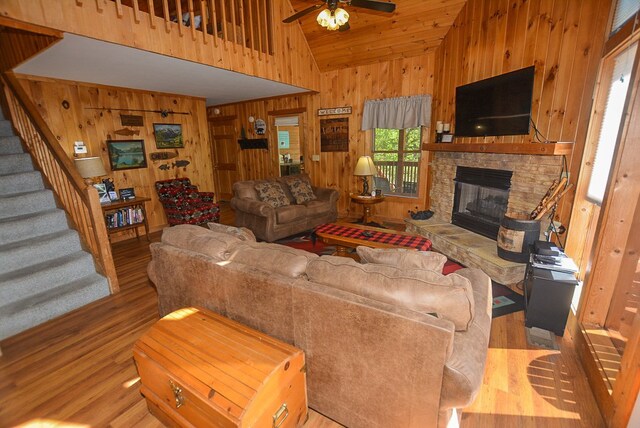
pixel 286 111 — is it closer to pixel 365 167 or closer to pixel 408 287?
pixel 365 167

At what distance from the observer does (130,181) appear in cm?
486

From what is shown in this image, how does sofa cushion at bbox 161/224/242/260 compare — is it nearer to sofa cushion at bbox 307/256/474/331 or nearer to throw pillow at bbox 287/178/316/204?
sofa cushion at bbox 307/256/474/331

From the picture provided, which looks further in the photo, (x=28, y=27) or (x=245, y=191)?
(x=245, y=191)

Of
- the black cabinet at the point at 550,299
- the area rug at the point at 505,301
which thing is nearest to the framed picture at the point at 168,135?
the area rug at the point at 505,301

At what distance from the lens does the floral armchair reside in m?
4.65

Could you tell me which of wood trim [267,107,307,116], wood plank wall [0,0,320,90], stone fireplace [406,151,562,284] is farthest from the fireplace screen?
wood trim [267,107,307,116]

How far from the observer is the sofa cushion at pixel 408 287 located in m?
1.24

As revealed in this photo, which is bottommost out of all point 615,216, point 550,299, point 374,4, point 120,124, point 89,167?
point 550,299

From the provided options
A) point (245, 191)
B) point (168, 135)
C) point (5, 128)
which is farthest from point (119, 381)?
point (168, 135)

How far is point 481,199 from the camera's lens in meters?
3.91

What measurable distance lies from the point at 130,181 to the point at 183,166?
3.25ft

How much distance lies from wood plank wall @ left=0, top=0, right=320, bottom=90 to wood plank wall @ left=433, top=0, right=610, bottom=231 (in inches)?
102

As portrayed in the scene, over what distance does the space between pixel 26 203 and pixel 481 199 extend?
5.37m

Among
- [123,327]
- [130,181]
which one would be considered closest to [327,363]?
[123,327]
